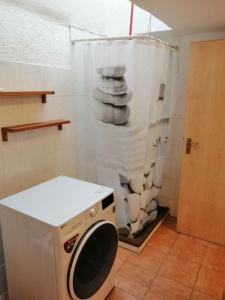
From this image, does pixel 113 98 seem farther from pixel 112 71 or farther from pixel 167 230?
Answer: pixel 167 230

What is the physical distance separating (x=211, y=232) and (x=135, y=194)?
872 mm

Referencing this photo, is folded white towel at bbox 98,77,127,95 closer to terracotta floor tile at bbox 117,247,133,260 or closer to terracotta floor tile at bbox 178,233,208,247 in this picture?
terracotta floor tile at bbox 117,247,133,260

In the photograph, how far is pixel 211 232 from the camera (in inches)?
93.7

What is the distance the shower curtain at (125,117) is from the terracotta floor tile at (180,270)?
0.41 meters

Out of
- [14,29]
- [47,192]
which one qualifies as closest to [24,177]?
[47,192]

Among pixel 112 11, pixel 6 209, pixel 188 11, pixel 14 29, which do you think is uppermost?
pixel 112 11

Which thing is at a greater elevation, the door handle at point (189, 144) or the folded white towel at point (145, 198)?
the door handle at point (189, 144)

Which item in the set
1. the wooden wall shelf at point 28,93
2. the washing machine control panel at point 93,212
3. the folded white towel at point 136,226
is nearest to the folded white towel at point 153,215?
the folded white towel at point 136,226

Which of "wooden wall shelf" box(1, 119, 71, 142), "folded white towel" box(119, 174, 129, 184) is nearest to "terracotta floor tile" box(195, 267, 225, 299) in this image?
"folded white towel" box(119, 174, 129, 184)

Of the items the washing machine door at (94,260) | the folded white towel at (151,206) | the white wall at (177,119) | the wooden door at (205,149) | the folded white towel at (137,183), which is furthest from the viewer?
the folded white towel at (151,206)

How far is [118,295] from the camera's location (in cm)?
182

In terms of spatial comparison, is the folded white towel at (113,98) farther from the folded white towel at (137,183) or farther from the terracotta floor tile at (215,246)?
the terracotta floor tile at (215,246)

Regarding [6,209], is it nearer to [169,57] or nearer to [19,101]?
[19,101]

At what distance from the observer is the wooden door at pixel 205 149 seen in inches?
81.1
